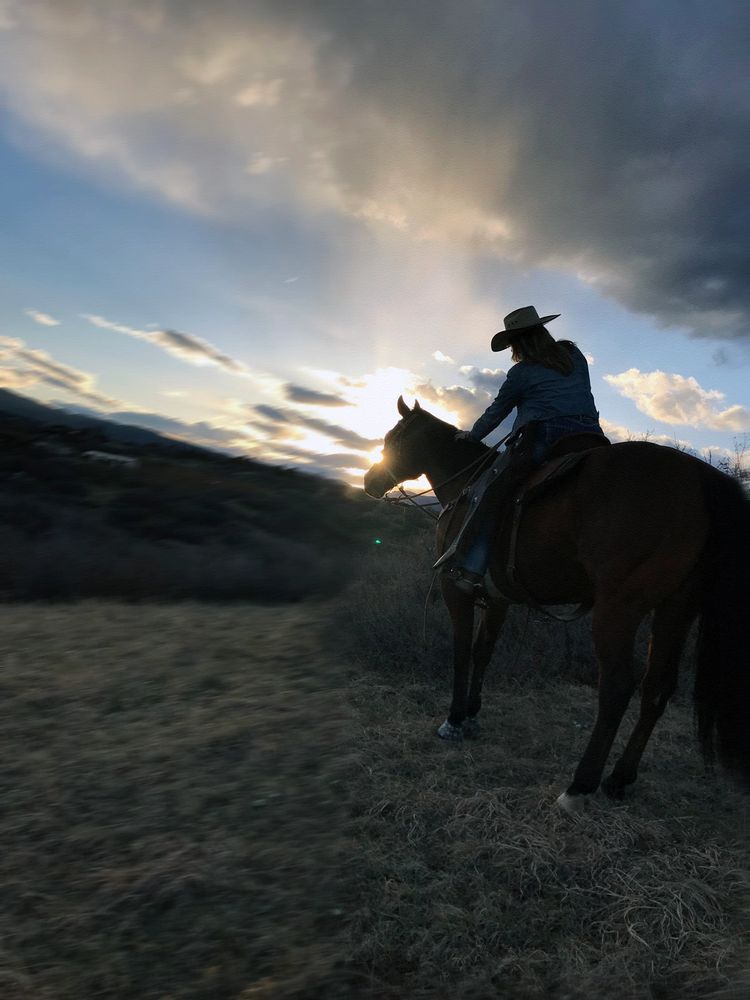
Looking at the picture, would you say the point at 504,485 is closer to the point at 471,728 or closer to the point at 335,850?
the point at 471,728

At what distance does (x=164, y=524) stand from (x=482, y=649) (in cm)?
937

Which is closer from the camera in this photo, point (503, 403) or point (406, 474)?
point (503, 403)

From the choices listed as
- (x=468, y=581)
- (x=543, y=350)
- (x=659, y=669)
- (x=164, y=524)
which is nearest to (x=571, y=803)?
(x=659, y=669)

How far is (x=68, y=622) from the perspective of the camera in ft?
24.4

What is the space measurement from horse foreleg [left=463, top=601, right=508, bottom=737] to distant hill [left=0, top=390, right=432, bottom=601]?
5276 millimetres

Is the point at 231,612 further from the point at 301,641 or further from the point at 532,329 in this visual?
the point at 532,329

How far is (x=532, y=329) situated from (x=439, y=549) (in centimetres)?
183

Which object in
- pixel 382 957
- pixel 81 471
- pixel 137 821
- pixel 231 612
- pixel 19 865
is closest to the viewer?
pixel 382 957

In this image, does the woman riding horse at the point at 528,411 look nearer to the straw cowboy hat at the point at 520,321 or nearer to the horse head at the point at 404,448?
the straw cowboy hat at the point at 520,321

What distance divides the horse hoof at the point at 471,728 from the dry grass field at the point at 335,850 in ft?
0.45

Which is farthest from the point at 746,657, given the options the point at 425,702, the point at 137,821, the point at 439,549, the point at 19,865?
the point at 19,865

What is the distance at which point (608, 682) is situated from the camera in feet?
12.2

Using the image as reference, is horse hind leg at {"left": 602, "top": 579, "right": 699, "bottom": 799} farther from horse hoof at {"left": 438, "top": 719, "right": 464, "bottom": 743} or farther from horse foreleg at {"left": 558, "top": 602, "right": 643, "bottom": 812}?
horse hoof at {"left": 438, "top": 719, "right": 464, "bottom": 743}

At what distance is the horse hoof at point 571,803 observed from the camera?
3623 mm
